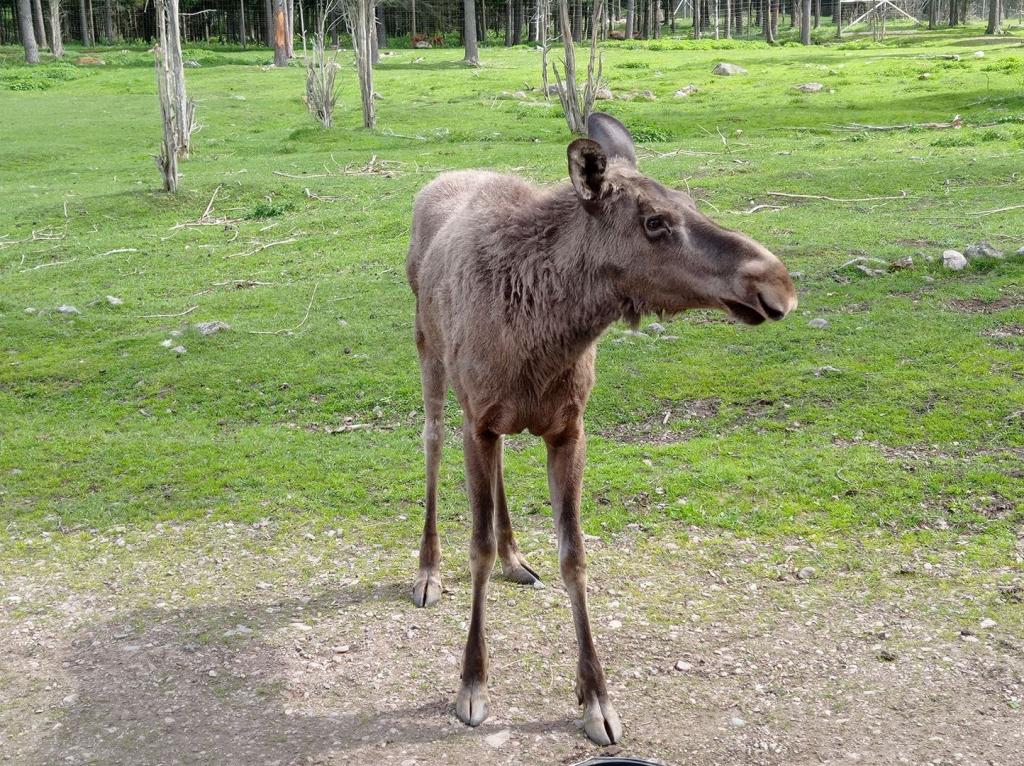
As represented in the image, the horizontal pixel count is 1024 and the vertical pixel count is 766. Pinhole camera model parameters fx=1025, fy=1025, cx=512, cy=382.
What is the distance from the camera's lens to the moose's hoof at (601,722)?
4.59 metres

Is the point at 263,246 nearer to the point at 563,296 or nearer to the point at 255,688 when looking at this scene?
the point at 255,688

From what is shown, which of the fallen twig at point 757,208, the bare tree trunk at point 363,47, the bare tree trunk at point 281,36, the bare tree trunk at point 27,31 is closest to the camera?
the fallen twig at point 757,208

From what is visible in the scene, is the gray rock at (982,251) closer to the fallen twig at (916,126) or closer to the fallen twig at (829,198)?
the fallen twig at (829,198)

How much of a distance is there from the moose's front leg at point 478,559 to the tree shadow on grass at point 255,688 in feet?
0.41

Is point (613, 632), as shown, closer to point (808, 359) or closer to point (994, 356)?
point (808, 359)

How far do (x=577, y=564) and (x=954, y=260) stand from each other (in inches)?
288

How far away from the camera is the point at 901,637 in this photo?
17.3ft

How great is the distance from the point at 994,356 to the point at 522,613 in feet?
16.3

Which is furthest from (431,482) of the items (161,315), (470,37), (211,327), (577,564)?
(470,37)

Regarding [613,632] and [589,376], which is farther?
[613,632]

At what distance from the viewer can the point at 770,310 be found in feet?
12.7

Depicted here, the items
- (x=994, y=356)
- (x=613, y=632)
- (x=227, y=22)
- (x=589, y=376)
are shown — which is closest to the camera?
(x=589, y=376)

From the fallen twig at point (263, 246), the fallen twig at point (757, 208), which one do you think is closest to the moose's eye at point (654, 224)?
the fallen twig at point (757, 208)

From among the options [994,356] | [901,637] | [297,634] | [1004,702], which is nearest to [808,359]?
[994,356]
